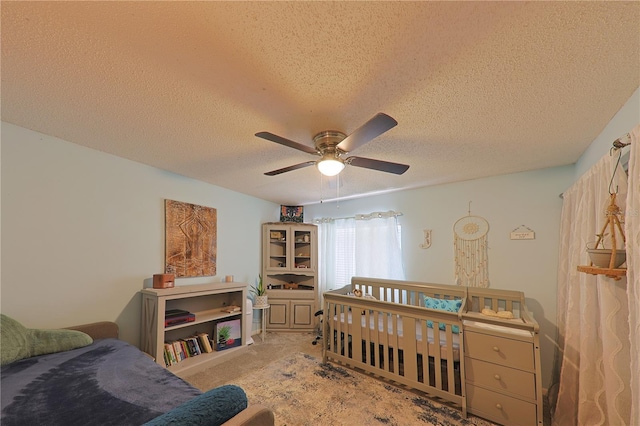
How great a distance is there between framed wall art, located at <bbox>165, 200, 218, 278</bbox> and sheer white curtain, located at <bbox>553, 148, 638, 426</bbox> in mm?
A: 3684

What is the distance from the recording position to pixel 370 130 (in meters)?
1.34

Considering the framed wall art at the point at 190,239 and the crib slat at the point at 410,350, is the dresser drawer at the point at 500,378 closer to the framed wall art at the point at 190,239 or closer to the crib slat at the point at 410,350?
the crib slat at the point at 410,350

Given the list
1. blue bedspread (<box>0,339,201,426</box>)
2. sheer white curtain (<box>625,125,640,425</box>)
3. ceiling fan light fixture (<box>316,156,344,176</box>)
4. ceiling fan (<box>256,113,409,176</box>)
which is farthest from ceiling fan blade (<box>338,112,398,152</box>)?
blue bedspread (<box>0,339,201,426</box>)

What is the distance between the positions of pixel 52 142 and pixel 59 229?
0.74 m

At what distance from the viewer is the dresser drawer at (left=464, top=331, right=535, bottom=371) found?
5.98ft

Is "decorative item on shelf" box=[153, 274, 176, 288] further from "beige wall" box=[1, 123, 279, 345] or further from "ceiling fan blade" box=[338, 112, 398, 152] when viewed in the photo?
"ceiling fan blade" box=[338, 112, 398, 152]

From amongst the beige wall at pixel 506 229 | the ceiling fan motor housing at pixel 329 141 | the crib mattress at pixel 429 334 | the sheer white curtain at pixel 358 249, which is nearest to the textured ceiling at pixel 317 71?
the ceiling fan motor housing at pixel 329 141

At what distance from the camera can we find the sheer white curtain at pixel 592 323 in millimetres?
1334

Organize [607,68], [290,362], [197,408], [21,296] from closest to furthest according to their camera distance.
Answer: [197,408] < [607,68] < [21,296] < [290,362]

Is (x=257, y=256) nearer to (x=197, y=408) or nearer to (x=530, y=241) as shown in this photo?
(x=197, y=408)

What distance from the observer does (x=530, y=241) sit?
2707mm

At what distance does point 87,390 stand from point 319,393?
177 centimetres

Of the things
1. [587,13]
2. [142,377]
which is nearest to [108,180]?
[142,377]

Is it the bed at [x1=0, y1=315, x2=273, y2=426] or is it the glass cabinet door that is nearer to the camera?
the bed at [x1=0, y1=315, x2=273, y2=426]
